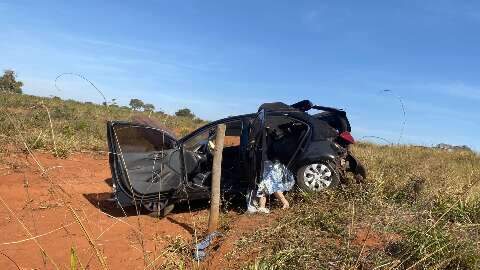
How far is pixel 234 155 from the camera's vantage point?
8273 mm

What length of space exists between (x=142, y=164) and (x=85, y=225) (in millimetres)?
1229

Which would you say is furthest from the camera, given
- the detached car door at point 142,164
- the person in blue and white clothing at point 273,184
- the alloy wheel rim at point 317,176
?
the alloy wheel rim at point 317,176

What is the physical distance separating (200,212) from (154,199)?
86 cm

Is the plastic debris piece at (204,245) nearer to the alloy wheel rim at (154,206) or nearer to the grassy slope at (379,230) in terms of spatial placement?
the grassy slope at (379,230)

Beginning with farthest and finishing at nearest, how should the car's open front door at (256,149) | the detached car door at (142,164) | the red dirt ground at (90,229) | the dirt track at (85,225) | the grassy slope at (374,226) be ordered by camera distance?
the detached car door at (142,164) → the car's open front door at (256,149) → the dirt track at (85,225) → the red dirt ground at (90,229) → the grassy slope at (374,226)

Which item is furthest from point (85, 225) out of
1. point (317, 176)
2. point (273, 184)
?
point (317, 176)

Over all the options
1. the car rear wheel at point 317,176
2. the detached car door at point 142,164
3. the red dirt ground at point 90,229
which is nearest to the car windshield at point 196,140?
the detached car door at point 142,164

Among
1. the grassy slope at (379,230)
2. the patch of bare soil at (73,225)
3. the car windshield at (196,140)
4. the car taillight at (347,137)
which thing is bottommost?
the patch of bare soil at (73,225)

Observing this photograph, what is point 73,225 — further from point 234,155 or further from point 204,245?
point 234,155

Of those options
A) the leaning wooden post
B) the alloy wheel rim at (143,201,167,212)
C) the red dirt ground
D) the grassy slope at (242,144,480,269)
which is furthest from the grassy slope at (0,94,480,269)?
the alloy wheel rim at (143,201,167,212)

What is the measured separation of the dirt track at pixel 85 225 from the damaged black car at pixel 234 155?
44 centimetres

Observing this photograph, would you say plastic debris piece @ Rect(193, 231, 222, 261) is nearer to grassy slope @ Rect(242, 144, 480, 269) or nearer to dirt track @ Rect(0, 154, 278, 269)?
dirt track @ Rect(0, 154, 278, 269)

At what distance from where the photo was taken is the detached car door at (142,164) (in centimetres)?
755

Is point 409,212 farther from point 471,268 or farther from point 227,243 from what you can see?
point 227,243
